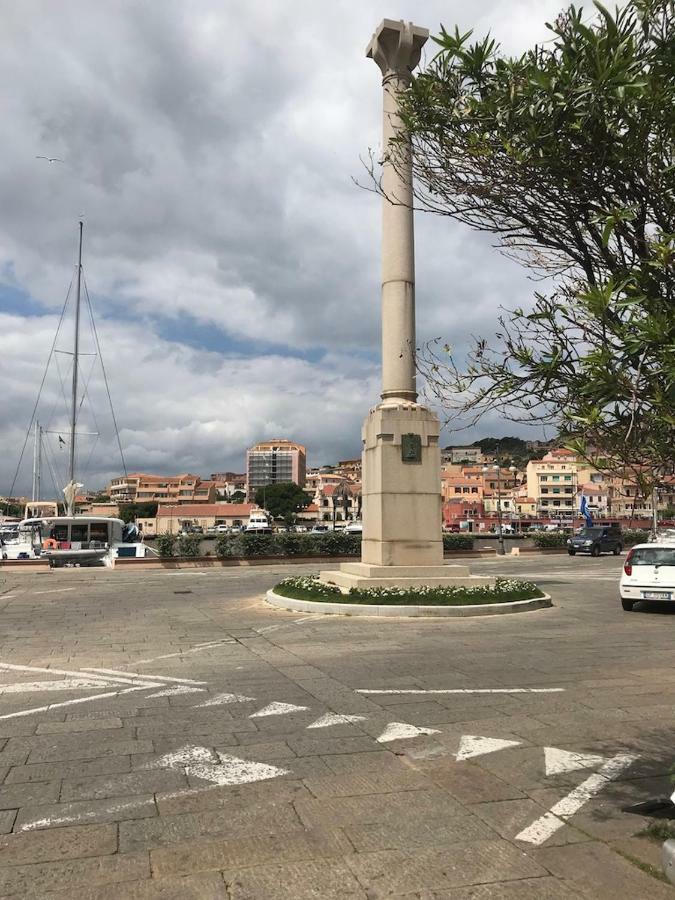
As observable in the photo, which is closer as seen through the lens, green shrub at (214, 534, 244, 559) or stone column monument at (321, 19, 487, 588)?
stone column monument at (321, 19, 487, 588)

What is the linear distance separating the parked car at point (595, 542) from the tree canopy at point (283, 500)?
121 meters

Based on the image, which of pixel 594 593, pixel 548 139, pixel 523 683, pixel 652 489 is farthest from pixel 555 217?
pixel 594 593

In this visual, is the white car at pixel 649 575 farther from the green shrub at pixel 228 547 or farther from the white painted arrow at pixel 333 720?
the green shrub at pixel 228 547

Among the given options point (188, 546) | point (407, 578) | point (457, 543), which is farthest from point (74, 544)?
point (407, 578)

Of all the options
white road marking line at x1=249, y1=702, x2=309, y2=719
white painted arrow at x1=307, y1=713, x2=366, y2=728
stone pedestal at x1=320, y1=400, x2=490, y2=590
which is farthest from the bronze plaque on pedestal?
white painted arrow at x1=307, y1=713, x2=366, y2=728

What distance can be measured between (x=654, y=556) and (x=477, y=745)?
1075 centimetres

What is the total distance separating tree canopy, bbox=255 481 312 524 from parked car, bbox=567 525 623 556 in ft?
395

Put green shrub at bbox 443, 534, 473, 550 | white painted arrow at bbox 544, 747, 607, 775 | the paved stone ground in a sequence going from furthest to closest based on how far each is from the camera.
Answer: green shrub at bbox 443, 534, 473, 550
white painted arrow at bbox 544, 747, 607, 775
the paved stone ground

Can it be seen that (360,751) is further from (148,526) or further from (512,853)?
(148,526)

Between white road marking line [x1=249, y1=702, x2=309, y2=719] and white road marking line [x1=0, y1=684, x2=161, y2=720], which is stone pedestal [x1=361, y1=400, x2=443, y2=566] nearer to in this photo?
white road marking line [x1=0, y1=684, x2=161, y2=720]

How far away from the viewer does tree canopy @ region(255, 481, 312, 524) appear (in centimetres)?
16312

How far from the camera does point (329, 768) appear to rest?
5.05 metres

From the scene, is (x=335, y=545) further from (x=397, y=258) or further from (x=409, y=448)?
(x=397, y=258)

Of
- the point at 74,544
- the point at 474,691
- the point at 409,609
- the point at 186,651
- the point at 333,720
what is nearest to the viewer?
the point at 333,720
